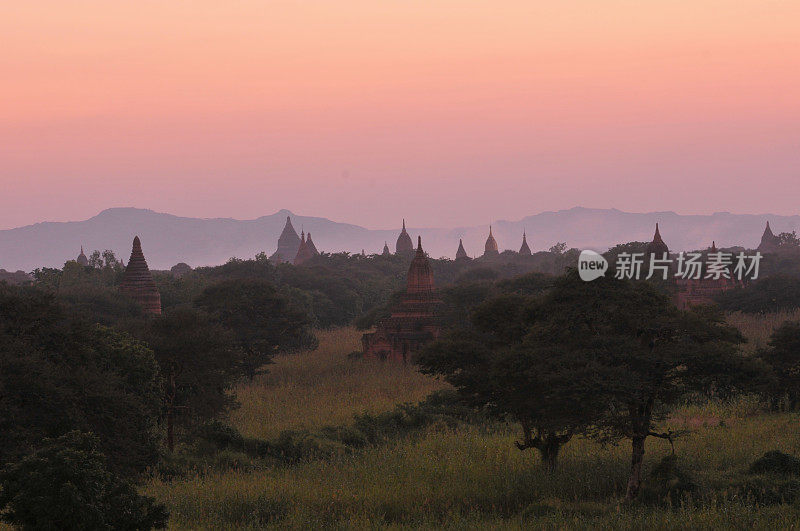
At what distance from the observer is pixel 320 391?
47.0 m

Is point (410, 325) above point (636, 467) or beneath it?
above

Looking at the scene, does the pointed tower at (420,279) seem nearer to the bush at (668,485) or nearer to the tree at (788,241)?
the bush at (668,485)

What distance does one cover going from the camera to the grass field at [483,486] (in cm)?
1889

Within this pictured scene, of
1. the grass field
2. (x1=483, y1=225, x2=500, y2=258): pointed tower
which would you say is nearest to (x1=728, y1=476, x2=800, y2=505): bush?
the grass field

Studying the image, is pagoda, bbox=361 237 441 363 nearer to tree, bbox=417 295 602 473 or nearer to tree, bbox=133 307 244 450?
tree, bbox=133 307 244 450

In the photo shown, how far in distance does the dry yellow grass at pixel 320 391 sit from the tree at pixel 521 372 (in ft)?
36.3

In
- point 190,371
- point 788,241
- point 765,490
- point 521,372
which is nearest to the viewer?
point 765,490

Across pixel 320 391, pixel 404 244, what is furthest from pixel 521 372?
pixel 404 244

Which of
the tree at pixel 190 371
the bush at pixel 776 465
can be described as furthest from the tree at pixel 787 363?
the tree at pixel 190 371

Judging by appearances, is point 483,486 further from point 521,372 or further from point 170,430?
point 170,430

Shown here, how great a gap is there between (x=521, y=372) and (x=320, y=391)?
1107 inches

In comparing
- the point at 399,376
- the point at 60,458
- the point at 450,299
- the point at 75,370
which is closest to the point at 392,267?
the point at 450,299

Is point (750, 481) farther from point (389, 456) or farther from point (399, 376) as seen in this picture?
point (399, 376)

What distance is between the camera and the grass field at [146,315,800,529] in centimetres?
1889
